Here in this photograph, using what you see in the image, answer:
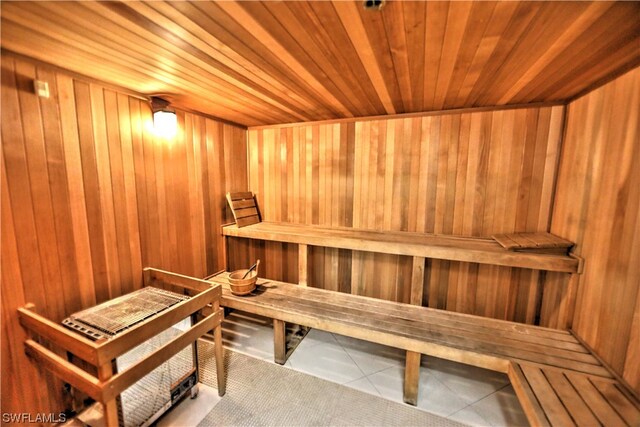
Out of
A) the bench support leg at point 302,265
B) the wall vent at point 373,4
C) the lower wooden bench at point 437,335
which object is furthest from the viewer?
the bench support leg at point 302,265

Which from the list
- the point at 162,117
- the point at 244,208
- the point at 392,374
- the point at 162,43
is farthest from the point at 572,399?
the point at 162,117

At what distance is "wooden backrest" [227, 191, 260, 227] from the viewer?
305 cm

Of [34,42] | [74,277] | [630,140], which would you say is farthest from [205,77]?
[630,140]

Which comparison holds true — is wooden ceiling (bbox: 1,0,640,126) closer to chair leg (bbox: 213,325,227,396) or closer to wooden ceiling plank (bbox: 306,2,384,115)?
wooden ceiling plank (bbox: 306,2,384,115)

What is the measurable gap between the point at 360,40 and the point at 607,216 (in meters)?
1.85

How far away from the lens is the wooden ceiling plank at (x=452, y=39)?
1.04 m

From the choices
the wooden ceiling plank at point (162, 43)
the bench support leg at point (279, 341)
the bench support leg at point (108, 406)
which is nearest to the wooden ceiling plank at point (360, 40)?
the wooden ceiling plank at point (162, 43)

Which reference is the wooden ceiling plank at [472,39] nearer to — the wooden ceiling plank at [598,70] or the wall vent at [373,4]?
the wall vent at [373,4]

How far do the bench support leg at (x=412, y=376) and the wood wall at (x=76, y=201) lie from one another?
2.29 meters

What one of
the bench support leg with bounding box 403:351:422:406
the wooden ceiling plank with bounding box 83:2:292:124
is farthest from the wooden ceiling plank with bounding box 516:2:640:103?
the bench support leg with bounding box 403:351:422:406

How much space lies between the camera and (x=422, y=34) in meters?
1.23

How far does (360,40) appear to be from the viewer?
1.28m

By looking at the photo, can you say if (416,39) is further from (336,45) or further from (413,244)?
(413,244)

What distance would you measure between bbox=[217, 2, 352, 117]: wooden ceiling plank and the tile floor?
7.99 ft
